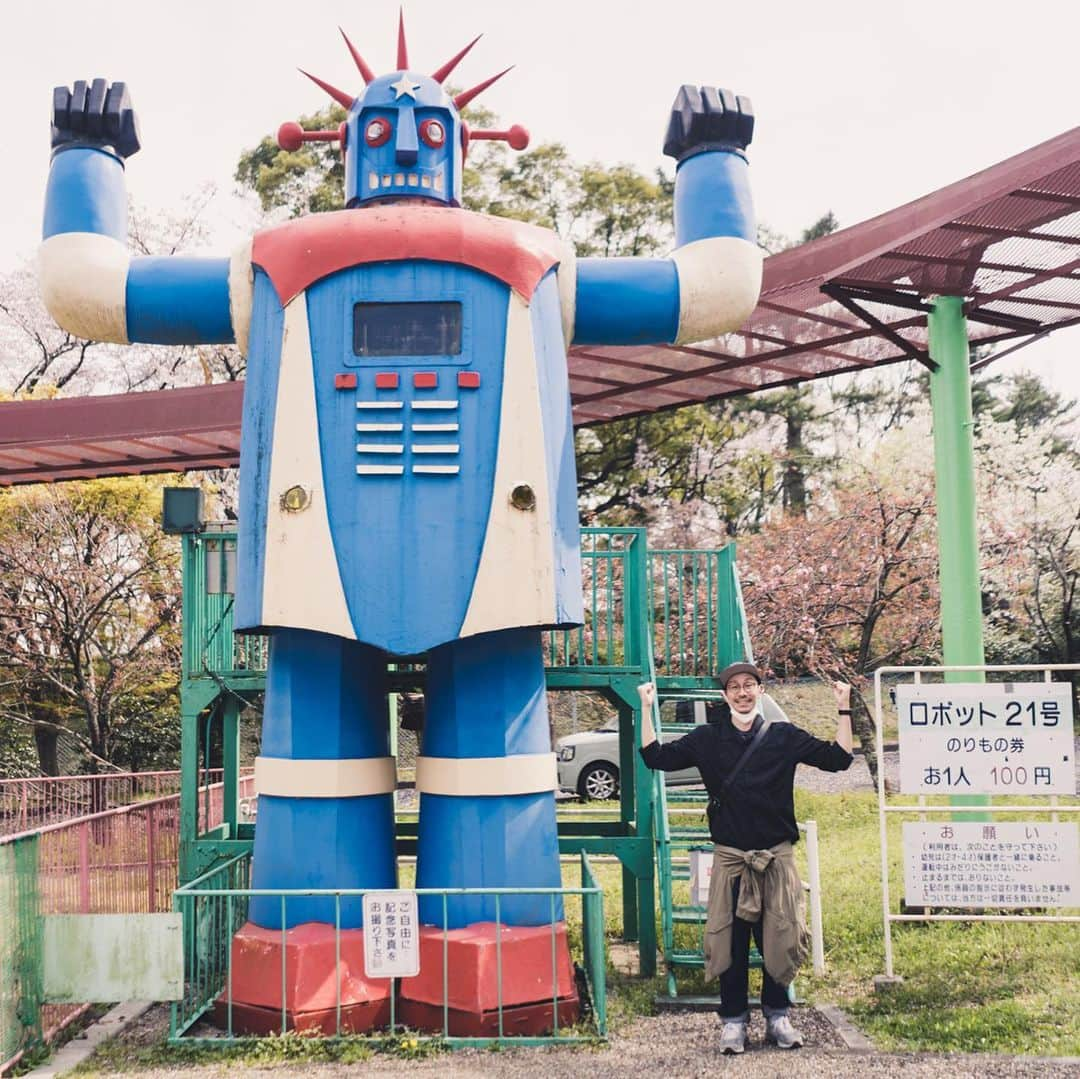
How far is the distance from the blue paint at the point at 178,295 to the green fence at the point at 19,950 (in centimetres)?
254

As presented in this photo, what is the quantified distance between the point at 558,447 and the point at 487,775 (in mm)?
1582

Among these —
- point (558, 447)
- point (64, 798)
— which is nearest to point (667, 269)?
point (558, 447)

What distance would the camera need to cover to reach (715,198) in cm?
625

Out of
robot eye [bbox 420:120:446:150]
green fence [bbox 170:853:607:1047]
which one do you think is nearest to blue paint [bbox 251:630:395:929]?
green fence [bbox 170:853:607:1047]

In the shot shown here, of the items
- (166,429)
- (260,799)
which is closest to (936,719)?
(260,799)

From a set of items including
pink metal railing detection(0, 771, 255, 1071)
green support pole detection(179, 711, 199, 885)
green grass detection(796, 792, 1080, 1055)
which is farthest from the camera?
green support pole detection(179, 711, 199, 885)

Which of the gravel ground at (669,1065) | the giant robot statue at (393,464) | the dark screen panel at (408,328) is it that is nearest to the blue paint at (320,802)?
the giant robot statue at (393,464)

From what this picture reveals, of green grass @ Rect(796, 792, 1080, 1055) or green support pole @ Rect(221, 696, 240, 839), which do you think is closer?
green grass @ Rect(796, 792, 1080, 1055)

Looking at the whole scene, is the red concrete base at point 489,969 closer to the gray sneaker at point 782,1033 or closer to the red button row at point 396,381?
A: the gray sneaker at point 782,1033

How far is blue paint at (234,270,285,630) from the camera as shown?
572cm

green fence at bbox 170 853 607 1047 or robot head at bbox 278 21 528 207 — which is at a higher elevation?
robot head at bbox 278 21 528 207

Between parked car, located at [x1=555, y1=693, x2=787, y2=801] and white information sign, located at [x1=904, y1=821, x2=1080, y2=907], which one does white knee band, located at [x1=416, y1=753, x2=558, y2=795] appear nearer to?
white information sign, located at [x1=904, y1=821, x2=1080, y2=907]

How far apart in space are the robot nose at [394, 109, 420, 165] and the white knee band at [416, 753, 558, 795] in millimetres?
2978

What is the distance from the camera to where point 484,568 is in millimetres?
5637
